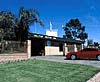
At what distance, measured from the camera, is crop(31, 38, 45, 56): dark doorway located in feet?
136

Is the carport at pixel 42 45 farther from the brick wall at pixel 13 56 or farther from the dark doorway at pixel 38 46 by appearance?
the brick wall at pixel 13 56

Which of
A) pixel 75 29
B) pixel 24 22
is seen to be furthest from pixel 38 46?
pixel 75 29

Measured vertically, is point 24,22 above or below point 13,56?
above

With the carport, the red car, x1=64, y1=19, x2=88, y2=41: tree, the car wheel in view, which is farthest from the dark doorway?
x1=64, y1=19, x2=88, y2=41: tree

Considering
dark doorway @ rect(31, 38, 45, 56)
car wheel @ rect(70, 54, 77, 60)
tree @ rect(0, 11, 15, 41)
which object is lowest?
car wheel @ rect(70, 54, 77, 60)

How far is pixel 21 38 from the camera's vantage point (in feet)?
126

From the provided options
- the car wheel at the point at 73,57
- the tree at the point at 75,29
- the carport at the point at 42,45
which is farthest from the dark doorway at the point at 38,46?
the tree at the point at 75,29

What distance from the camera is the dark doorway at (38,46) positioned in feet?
136

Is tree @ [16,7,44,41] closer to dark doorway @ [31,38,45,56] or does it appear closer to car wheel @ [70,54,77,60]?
dark doorway @ [31,38,45,56]

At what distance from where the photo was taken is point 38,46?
42.3 metres

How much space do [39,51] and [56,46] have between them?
217 inches

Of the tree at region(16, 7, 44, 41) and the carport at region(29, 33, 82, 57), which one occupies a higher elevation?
the tree at region(16, 7, 44, 41)

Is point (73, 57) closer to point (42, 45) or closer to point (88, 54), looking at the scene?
point (88, 54)

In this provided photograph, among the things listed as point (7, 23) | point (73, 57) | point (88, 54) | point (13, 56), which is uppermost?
point (7, 23)
